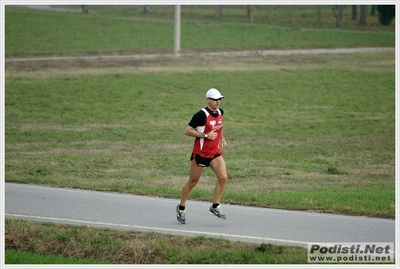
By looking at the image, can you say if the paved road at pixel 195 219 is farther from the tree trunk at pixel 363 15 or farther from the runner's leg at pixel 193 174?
the tree trunk at pixel 363 15

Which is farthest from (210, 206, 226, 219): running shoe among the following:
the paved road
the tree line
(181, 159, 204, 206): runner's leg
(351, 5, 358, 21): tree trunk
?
(351, 5, 358, 21): tree trunk

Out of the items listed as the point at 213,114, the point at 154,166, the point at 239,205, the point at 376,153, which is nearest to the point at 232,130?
the point at 376,153

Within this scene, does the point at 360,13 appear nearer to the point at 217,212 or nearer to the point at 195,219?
the point at 195,219

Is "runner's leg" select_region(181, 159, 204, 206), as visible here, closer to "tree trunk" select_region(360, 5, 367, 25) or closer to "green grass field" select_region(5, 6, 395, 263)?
"green grass field" select_region(5, 6, 395, 263)

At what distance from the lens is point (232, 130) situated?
28.8 m

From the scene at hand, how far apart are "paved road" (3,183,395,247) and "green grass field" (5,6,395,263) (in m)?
0.72

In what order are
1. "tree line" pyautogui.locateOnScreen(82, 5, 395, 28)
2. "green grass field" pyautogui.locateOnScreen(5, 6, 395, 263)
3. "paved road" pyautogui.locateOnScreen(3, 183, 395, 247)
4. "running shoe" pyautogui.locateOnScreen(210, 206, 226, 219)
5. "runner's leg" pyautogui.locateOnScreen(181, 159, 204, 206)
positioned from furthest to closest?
"tree line" pyautogui.locateOnScreen(82, 5, 395, 28), "green grass field" pyautogui.locateOnScreen(5, 6, 395, 263), "running shoe" pyautogui.locateOnScreen(210, 206, 226, 219), "runner's leg" pyautogui.locateOnScreen(181, 159, 204, 206), "paved road" pyautogui.locateOnScreen(3, 183, 395, 247)

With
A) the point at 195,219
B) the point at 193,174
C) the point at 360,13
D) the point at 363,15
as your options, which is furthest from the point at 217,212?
the point at 360,13

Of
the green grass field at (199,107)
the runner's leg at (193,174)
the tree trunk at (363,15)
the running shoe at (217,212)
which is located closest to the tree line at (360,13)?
the tree trunk at (363,15)

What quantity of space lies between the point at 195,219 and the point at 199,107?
69.2ft

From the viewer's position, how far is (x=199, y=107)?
33.8 meters

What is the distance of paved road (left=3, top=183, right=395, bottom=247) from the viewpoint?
11.6 meters

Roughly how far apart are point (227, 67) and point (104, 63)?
254 inches

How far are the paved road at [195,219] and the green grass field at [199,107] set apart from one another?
0.72m
